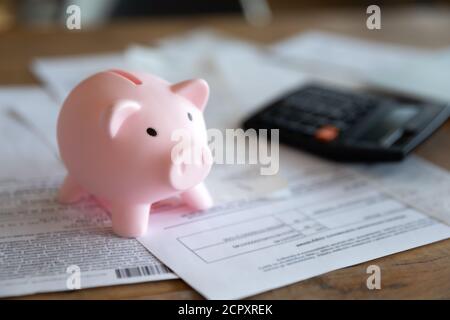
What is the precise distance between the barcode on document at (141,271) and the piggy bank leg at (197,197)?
0.10m

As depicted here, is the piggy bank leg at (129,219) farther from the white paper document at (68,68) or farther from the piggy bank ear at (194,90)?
the white paper document at (68,68)


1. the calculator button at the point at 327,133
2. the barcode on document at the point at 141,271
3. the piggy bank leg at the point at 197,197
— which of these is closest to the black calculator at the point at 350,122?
the calculator button at the point at 327,133

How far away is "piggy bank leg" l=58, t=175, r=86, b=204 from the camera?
0.55 m

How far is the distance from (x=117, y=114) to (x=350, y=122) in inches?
13.1

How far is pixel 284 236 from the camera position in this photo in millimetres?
514

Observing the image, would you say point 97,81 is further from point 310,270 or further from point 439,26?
point 439,26

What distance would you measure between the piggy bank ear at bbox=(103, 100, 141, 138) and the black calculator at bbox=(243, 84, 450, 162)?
27 centimetres

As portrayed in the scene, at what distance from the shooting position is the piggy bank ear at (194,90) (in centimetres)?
52

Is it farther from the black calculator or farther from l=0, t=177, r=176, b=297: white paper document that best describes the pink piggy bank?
the black calculator

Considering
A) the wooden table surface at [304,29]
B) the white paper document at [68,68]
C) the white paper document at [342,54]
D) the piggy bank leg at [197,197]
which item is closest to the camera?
the wooden table surface at [304,29]

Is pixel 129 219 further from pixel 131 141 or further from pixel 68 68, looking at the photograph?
pixel 68 68

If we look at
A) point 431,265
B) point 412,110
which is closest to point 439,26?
point 412,110

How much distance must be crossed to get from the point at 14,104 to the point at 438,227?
570 millimetres
